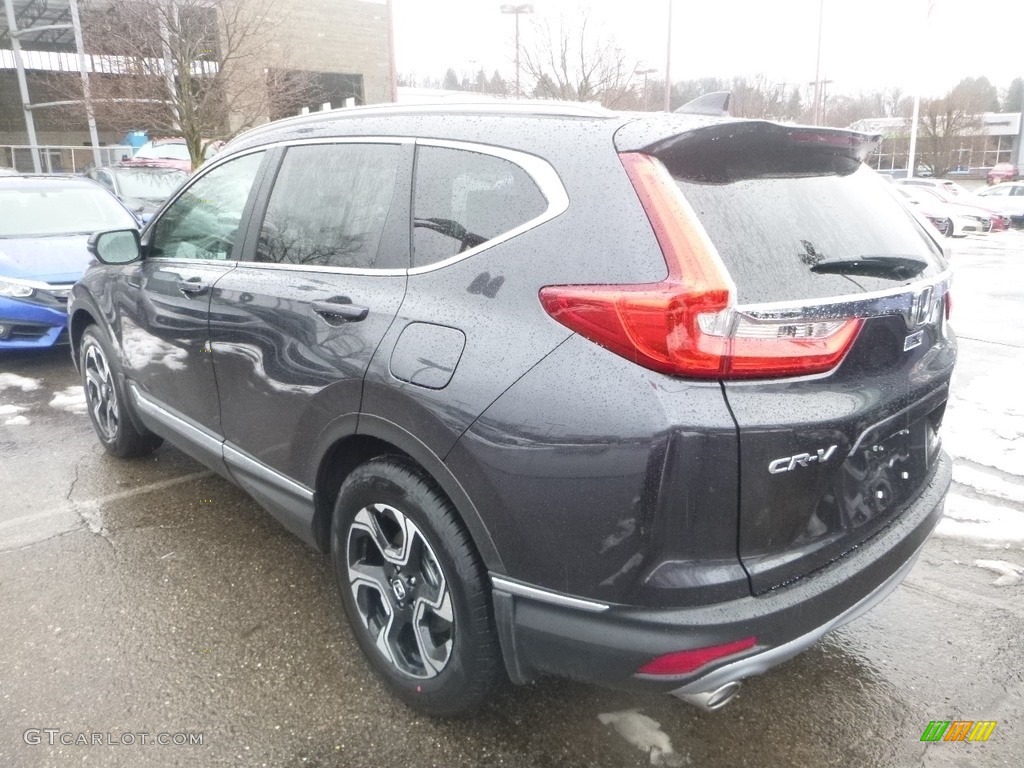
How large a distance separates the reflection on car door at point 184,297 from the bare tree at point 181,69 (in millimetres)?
11641

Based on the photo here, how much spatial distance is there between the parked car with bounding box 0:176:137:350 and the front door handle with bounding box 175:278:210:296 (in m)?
3.73

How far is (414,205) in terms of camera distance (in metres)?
2.35

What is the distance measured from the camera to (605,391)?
1.77 meters

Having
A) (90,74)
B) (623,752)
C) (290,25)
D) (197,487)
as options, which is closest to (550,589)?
(623,752)

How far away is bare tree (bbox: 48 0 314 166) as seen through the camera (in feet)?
43.9

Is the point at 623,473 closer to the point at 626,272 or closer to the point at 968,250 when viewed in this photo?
the point at 626,272

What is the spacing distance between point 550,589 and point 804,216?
3.87 ft

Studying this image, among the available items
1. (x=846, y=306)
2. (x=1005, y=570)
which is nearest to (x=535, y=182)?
(x=846, y=306)

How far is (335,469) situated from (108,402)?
2.45 metres

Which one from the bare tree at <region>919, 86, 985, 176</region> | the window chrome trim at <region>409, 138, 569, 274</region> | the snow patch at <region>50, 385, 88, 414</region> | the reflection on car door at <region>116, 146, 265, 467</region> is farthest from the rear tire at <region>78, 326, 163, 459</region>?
the bare tree at <region>919, 86, 985, 176</region>

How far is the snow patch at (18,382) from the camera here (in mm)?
5977

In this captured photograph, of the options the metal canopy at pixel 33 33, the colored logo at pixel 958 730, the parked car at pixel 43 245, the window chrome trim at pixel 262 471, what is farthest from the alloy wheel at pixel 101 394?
the metal canopy at pixel 33 33

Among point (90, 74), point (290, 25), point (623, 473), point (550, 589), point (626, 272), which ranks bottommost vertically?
point (550, 589)

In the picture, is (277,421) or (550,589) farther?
(277,421)
